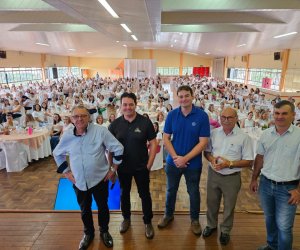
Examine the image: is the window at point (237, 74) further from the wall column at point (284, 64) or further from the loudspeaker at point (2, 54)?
the loudspeaker at point (2, 54)

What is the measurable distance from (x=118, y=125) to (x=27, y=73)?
19.8 meters

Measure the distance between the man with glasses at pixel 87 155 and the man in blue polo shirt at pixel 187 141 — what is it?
584 millimetres

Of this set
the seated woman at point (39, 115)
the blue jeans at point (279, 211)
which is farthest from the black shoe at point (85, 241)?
the seated woman at point (39, 115)

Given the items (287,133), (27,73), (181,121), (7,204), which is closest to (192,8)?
Result: (181,121)

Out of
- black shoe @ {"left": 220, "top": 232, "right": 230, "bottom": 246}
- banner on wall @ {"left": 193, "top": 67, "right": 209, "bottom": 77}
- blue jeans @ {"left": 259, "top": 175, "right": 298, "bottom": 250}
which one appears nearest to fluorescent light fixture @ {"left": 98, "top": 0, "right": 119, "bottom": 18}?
blue jeans @ {"left": 259, "top": 175, "right": 298, "bottom": 250}

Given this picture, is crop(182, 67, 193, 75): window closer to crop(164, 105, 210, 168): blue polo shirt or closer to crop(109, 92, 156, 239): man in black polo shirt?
crop(164, 105, 210, 168): blue polo shirt

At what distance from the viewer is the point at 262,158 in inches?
93.4

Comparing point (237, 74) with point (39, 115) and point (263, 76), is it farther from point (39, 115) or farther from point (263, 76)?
point (39, 115)

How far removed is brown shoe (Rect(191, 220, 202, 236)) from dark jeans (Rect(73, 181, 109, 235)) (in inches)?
39.3

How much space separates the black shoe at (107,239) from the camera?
8.39ft

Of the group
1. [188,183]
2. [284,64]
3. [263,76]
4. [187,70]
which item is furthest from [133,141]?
[187,70]

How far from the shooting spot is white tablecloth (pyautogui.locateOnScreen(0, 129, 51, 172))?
5680 mm

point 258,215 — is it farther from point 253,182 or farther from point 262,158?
point 262,158

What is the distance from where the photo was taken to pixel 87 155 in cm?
234
